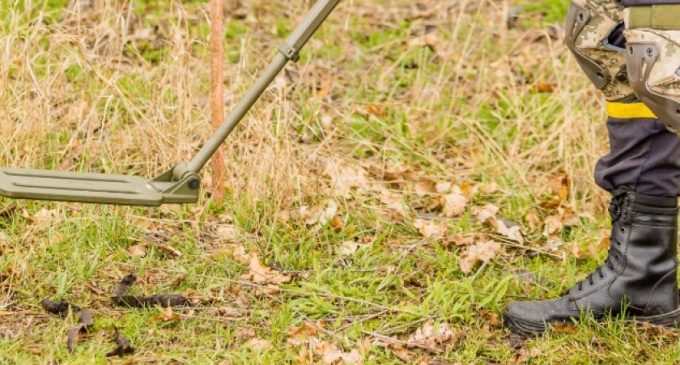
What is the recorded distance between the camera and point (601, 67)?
296 cm

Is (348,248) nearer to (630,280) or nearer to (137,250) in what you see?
(137,250)

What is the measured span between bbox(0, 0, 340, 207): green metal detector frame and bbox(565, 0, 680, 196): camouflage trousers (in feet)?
2.27

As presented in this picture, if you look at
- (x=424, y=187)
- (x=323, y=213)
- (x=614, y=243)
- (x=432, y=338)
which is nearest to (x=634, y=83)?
(x=614, y=243)

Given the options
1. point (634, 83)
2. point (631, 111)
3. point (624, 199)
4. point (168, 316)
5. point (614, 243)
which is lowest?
point (168, 316)

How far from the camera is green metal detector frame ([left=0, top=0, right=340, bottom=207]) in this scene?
2830 mm

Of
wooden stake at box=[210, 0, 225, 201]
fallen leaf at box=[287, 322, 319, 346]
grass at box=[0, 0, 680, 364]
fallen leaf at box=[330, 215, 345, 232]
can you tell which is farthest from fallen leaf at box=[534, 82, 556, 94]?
fallen leaf at box=[287, 322, 319, 346]

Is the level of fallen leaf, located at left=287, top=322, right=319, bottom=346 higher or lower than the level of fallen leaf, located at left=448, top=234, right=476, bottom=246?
higher

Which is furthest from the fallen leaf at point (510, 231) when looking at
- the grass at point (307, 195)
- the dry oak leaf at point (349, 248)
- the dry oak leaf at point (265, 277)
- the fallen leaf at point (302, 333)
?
the fallen leaf at point (302, 333)

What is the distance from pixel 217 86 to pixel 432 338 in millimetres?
1340

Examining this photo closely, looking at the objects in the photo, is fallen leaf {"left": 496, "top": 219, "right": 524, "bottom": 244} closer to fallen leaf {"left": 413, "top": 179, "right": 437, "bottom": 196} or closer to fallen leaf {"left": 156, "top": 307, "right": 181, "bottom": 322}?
fallen leaf {"left": 413, "top": 179, "right": 437, "bottom": 196}

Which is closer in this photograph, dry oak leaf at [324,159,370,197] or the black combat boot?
the black combat boot

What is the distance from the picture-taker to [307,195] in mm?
3924

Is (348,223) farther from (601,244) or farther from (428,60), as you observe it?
(428,60)

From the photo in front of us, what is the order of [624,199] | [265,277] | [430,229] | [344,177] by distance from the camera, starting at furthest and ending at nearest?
[344,177] < [430,229] < [265,277] < [624,199]
